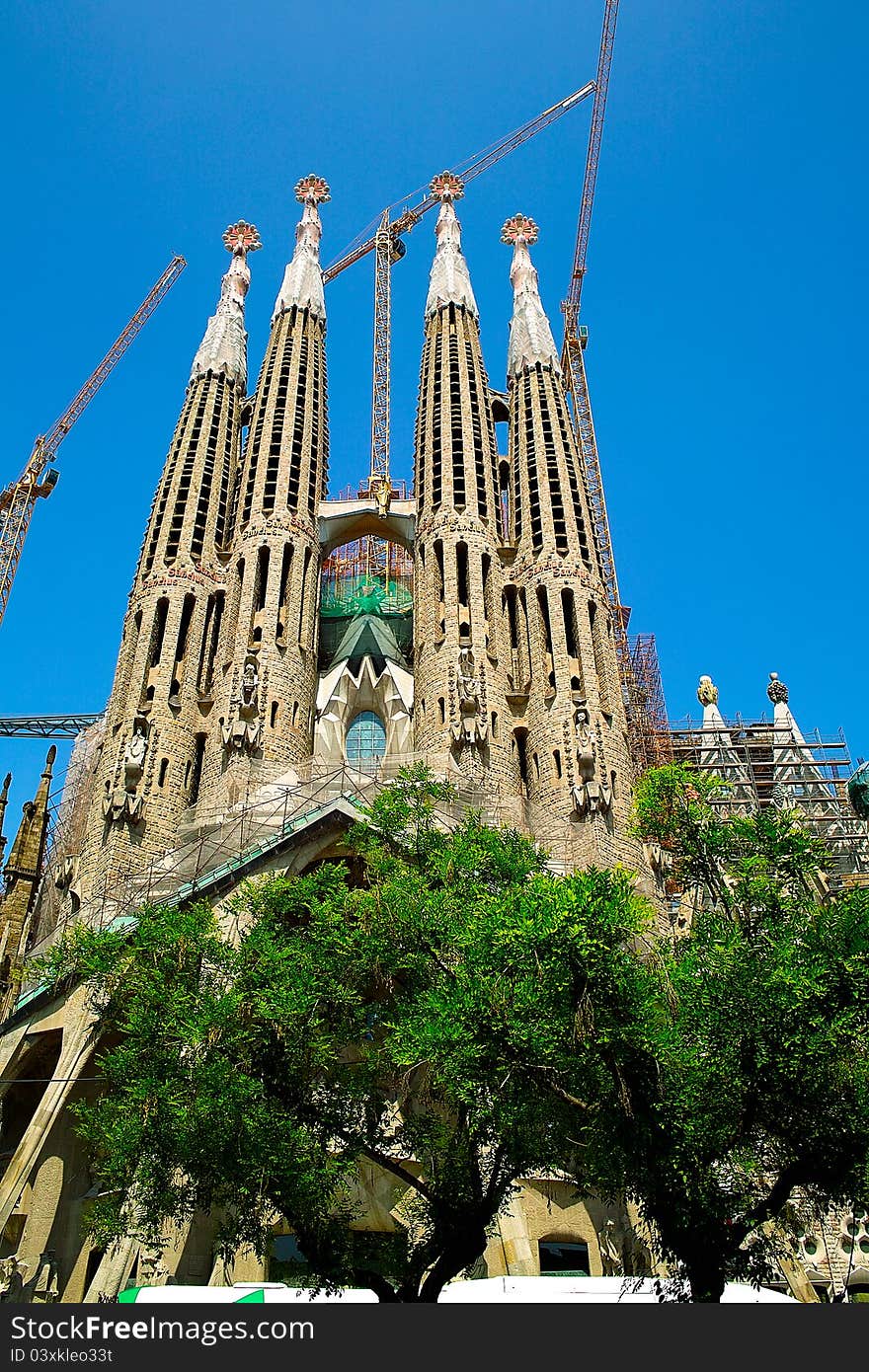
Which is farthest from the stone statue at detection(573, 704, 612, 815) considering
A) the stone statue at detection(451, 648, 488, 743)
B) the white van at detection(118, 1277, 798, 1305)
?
the white van at detection(118, 1277, 798, 1305)

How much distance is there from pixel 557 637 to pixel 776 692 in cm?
2602

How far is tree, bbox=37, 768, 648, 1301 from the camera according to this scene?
13156mm

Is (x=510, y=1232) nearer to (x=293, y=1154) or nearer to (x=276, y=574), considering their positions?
(x=293, y=1154)

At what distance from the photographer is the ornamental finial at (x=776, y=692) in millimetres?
57438

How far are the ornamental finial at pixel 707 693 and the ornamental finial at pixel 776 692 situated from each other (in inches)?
121

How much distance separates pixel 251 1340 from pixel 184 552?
31739mm

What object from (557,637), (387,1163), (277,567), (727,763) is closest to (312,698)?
(277,567)

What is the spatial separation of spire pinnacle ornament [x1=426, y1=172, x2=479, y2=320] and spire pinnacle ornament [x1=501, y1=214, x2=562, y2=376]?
221 cm

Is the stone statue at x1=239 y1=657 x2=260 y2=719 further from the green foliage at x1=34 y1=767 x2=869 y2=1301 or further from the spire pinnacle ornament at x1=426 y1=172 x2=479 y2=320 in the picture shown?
the spire pinnacle ornament at x1=426 y1=172 x2=479 y2=320

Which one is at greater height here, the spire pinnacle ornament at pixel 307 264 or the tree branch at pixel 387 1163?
the spire pinnacle ornament at pixel 307 264

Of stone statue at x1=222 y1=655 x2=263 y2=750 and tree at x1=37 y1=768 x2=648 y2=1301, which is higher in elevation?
stone statue at x1=222 y1=655 x2=263 y2=750

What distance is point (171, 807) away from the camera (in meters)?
33.8

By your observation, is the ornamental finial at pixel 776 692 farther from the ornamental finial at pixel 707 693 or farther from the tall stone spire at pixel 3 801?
the tall stone spire at pixel 3 801

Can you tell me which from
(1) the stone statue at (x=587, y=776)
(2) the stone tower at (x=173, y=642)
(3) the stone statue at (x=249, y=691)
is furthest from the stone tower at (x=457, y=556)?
(2) the stone tower at (x=173, y=642)
